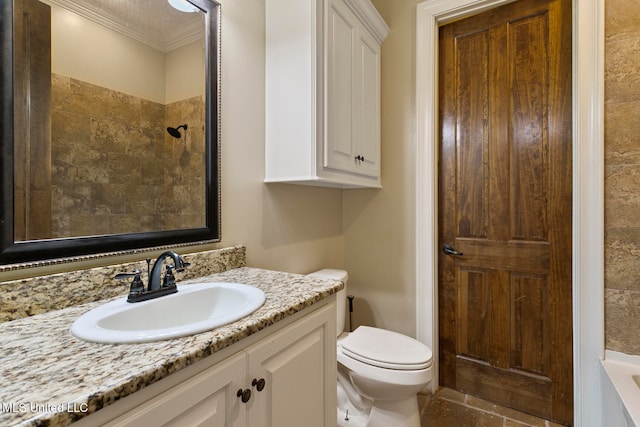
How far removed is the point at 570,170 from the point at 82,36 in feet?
6.99

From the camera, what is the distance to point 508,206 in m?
1.66

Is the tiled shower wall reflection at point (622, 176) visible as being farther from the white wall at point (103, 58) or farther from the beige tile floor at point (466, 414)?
the white wall at point (103, 58)

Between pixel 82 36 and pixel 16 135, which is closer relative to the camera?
pixel 16 135

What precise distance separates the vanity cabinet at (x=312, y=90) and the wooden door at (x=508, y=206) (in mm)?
706

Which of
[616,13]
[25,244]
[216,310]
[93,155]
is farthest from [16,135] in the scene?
[616,13]

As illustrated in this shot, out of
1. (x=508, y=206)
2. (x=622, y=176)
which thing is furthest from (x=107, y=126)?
(x=622, y=176)

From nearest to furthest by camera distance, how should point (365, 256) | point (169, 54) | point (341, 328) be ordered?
point (169, 54) → point (341, 328) → point (365, 256)

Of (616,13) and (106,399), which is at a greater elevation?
(616,13)

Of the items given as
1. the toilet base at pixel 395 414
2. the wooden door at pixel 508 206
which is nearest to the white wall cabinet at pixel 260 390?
the toilet base at pixel 395 414

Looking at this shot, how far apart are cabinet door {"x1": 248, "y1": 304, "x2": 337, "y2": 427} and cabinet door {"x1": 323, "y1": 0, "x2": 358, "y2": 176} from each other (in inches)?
29.6

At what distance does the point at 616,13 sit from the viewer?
1.35 meters

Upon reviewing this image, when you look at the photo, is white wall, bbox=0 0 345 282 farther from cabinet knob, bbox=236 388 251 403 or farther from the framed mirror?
cabinet knob, bbox=236 388 251 403

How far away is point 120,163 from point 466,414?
2.05 m

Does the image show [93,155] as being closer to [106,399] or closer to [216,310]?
[216,310]
